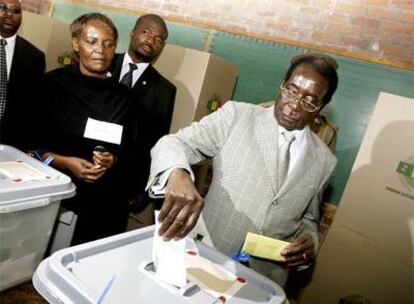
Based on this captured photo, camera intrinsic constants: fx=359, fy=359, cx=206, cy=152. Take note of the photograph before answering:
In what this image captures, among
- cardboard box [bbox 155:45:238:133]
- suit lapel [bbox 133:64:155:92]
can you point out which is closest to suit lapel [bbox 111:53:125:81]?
suit lapel [bbox 133:64:155:92]

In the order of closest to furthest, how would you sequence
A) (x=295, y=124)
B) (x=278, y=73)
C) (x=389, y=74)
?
(x=295, y=124)
(x=389, y=74)
(x=278, y=73)

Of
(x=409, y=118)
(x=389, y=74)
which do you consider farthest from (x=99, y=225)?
(x=389, y=74)

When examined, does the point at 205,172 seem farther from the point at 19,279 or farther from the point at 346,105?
the point at 19,279

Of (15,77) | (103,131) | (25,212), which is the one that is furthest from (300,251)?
(15,77)

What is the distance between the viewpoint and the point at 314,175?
1387mm

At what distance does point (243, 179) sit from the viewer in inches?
51.6

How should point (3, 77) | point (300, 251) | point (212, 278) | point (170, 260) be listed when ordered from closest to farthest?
point (170, 260) → point (212, 278) → point (300, 251) → point (3, 77)

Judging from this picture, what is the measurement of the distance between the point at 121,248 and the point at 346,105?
221cm

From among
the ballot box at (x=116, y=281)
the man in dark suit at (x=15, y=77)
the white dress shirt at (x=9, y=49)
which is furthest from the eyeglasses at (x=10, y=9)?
the ballot box at (x=116, y=281)

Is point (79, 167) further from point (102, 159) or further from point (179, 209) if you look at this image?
point (179, 209)

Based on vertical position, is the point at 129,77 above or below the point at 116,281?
above

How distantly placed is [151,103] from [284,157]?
45.4 inches

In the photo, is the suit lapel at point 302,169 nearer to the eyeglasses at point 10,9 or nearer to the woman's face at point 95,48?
the woman's face at point 95,48

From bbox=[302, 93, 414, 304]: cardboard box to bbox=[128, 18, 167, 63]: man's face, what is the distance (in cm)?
141
